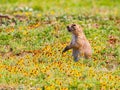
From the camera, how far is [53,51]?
48.3 ft

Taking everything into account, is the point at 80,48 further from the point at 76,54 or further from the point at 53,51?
the point at 53,51

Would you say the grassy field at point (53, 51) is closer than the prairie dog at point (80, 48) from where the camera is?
Yes

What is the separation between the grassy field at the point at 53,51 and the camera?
36.6 feet

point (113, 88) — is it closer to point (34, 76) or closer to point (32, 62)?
point (34, 76)

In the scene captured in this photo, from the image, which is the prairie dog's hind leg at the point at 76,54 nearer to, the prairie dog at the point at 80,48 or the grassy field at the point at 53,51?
the prairie dog at the point at 80,48

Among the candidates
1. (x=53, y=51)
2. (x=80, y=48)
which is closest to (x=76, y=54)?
(x=80, y=48)

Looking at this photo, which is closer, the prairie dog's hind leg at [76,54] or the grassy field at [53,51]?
the grassy field at [53,51]

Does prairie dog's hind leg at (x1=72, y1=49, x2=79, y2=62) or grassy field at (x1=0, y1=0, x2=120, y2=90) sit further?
prairie dog's hind leg at (x1=72, y1=49, x2=79, y2=62)

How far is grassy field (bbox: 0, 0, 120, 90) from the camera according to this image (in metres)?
11.2

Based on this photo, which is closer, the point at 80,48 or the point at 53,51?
the point at 80,48

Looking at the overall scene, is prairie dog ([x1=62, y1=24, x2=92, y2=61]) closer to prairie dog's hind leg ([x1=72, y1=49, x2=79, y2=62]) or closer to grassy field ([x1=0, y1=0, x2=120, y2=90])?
prairie dog's hind leg ([x1=72, y1=49, x2=79, y2=62])

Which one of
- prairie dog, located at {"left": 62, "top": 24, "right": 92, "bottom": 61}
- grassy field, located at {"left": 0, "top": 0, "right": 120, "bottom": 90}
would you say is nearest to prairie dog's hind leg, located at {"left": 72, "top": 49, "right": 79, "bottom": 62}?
prairie dog, located at {"left": 62, "top": 24, "right": 92, "bottom": 61}

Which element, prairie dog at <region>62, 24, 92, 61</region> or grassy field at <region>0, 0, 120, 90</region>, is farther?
prairie dog at <region>62, 24, 92, 61</region>

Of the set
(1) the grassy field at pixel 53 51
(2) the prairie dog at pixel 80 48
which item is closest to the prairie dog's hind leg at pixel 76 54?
(2) the prairie dog at pixel 80 48
